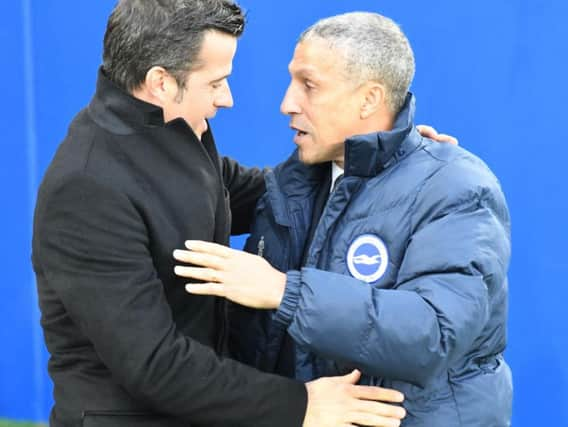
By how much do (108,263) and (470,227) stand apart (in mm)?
723

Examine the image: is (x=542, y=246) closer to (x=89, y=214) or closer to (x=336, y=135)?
(x=336, y=135)

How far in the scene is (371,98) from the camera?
222cm

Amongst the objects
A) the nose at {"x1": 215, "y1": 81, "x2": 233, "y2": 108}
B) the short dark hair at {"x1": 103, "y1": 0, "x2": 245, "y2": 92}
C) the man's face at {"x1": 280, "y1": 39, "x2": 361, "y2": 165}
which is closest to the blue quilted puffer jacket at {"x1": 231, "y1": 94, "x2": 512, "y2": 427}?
the man's face at {"x1": 280, "y1": 39, "x2": 361, "y2": 165}

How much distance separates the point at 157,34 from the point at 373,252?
2.06 ft

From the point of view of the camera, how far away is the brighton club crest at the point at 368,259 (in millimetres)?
2066

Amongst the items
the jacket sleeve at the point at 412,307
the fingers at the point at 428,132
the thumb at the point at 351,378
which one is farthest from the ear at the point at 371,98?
the thumb at the point at 351,378

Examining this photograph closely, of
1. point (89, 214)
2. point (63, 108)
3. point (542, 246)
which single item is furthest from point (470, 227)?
point (63, 108)

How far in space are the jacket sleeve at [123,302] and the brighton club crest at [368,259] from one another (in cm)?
33

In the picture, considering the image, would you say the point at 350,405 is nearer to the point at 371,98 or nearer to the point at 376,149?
the point at 376,149

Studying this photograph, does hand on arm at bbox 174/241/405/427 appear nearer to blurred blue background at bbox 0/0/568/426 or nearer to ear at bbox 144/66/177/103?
ear at bbox 144/66/177/103

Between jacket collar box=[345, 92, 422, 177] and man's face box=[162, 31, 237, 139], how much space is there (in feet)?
0.97

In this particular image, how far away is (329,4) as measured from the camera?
3256 mm

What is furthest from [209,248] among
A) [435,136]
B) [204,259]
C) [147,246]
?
[435,136]

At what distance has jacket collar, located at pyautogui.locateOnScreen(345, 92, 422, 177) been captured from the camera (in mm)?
2105
